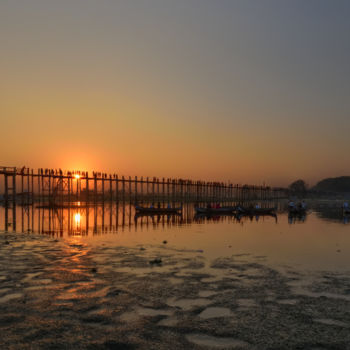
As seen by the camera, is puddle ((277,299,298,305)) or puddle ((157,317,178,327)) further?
puddle ((277,299,298,305))

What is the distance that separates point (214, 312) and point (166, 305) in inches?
43.7

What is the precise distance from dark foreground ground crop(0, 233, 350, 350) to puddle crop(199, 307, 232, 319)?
21mm

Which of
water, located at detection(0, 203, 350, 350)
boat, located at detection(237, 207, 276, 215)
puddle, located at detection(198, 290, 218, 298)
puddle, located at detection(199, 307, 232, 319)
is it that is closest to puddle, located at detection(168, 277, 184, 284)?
water, located at detection(0, 203, 350, 350)

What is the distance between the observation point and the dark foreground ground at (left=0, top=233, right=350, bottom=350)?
224 inches

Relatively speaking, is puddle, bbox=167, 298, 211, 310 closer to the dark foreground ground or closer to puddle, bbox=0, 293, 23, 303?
the dark foreground ground

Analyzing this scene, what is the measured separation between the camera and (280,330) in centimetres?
617

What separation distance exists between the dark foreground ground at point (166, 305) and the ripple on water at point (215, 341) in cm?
2

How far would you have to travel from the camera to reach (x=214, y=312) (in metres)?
7.12

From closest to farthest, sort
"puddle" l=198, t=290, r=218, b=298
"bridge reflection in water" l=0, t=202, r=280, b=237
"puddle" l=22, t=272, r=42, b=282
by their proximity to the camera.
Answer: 1. "puddle" l=198, t=290, r=218, b=298
2. "puddle" l=22, t=272, r=42, b=282
3. "bridge reflection in water" l=0, t=202, r=280, b=237

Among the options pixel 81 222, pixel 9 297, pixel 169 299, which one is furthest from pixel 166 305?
pixel 81 222

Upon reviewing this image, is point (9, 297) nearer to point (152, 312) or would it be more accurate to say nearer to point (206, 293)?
point (152, 312)

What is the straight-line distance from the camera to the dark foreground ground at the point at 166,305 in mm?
5688

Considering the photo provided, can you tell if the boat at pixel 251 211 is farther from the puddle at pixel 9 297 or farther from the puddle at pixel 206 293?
the puddle at pixel 9 297

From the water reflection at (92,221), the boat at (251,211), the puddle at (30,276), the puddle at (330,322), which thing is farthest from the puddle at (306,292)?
the boat at (251,211)
